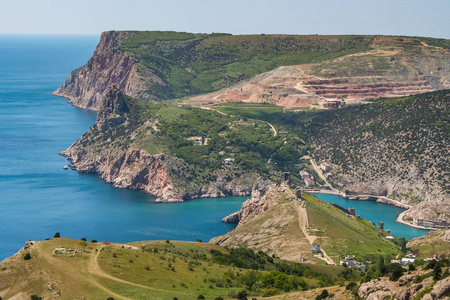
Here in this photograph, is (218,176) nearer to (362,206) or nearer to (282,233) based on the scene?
(362,206)

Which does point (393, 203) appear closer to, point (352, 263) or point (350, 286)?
point (352, 263)

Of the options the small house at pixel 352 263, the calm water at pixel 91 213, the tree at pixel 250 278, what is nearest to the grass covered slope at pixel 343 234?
the small house at pixel 352 263

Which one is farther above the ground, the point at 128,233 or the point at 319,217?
the point at 319,217

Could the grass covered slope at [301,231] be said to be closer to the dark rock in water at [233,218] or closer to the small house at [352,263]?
the small house at [352,263]

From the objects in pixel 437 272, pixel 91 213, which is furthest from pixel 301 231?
pixel 437 272

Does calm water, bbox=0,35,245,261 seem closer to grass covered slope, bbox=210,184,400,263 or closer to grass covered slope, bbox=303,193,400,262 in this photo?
grass covered slope, bbox=210,184,400,263

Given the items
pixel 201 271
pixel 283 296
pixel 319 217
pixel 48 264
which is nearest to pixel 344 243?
pixel 319 217
